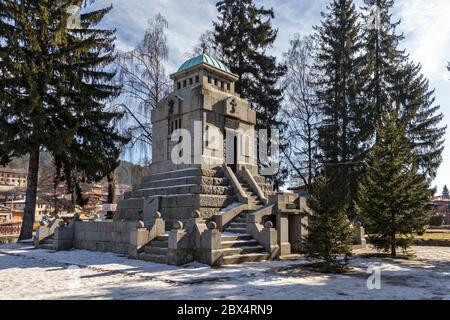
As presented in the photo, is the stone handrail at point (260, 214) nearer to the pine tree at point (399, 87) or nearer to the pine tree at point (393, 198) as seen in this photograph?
the pine tree at point (393, 198)

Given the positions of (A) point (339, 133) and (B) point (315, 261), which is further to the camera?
(A) point (339, 133)

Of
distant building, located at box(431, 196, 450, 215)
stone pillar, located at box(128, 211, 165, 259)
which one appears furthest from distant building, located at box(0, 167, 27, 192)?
stone pillar, located at box(128, 211, 165, 259)

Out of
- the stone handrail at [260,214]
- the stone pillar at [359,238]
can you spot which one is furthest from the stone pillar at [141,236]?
the stone pillar at [359,238]

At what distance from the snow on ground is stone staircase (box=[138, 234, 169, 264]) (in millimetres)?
444

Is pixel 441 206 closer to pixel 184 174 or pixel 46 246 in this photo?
pixel 184 174

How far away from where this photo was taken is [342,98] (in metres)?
31.6

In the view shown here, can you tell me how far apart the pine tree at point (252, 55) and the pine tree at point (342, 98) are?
3987 millimetres

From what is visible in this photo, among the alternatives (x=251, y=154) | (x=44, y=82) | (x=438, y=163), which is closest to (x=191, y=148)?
(x=251, y=154)

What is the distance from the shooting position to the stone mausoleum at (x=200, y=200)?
43.3 feet

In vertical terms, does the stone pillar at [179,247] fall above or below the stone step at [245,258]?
above

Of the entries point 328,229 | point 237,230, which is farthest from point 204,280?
point 237,230

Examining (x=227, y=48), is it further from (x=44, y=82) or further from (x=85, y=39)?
(x=44, y=82)

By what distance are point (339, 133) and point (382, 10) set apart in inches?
473
